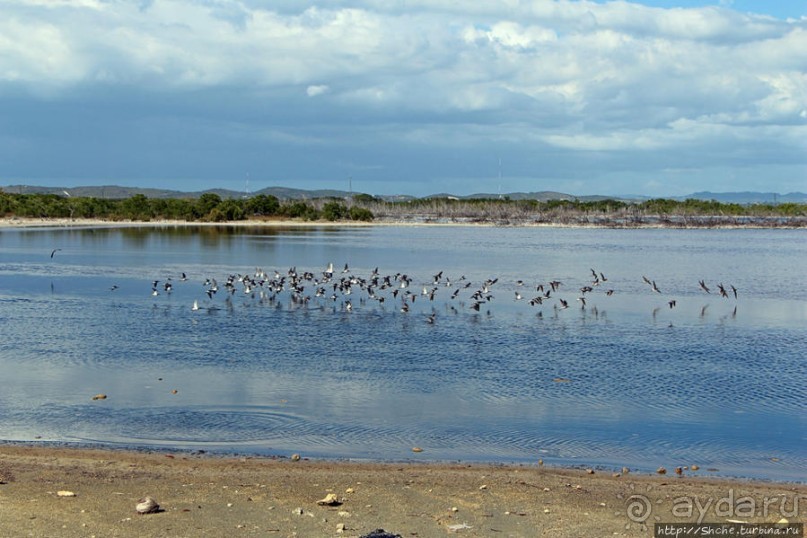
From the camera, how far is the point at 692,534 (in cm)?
784

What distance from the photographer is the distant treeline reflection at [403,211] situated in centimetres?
10119

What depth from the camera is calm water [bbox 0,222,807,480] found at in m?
11.4

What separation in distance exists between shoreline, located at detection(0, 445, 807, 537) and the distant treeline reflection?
9125 centimetres

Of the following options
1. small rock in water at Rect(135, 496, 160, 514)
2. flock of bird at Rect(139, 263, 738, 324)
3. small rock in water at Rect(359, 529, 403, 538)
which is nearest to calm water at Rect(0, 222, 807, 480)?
flock of bird at Rect(139, 263, 738, 324)

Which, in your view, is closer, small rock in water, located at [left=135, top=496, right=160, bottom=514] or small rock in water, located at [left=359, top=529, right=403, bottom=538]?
small rock in water, located at [left=359, top=529, right=403, bottom=538]

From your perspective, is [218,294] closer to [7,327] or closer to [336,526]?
[7,327]

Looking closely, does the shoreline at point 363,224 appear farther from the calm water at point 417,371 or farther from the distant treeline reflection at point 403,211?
the calm water at point 417,371

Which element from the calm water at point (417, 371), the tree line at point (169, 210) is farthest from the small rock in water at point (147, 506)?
the tree line at point (169, 210)

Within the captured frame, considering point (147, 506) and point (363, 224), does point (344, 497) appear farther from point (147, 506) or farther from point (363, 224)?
point (363, 224)

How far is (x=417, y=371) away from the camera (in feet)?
52.4

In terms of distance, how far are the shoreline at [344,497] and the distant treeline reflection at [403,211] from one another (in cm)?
9125

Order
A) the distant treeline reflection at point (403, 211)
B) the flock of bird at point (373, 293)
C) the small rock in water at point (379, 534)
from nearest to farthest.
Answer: the small rock in water at point (379, 534)
the flock of bird at point (373, 293)
the distant treeline reflection at point (403, 211)

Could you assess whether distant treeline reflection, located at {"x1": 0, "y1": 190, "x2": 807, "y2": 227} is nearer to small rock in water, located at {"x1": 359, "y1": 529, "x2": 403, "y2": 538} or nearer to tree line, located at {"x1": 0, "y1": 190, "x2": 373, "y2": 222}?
tree line, located at {"x1": 0, "y1": 190, "x2": 373, "y2": 222}

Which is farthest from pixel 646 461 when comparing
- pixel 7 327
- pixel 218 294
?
pixel 218 294
